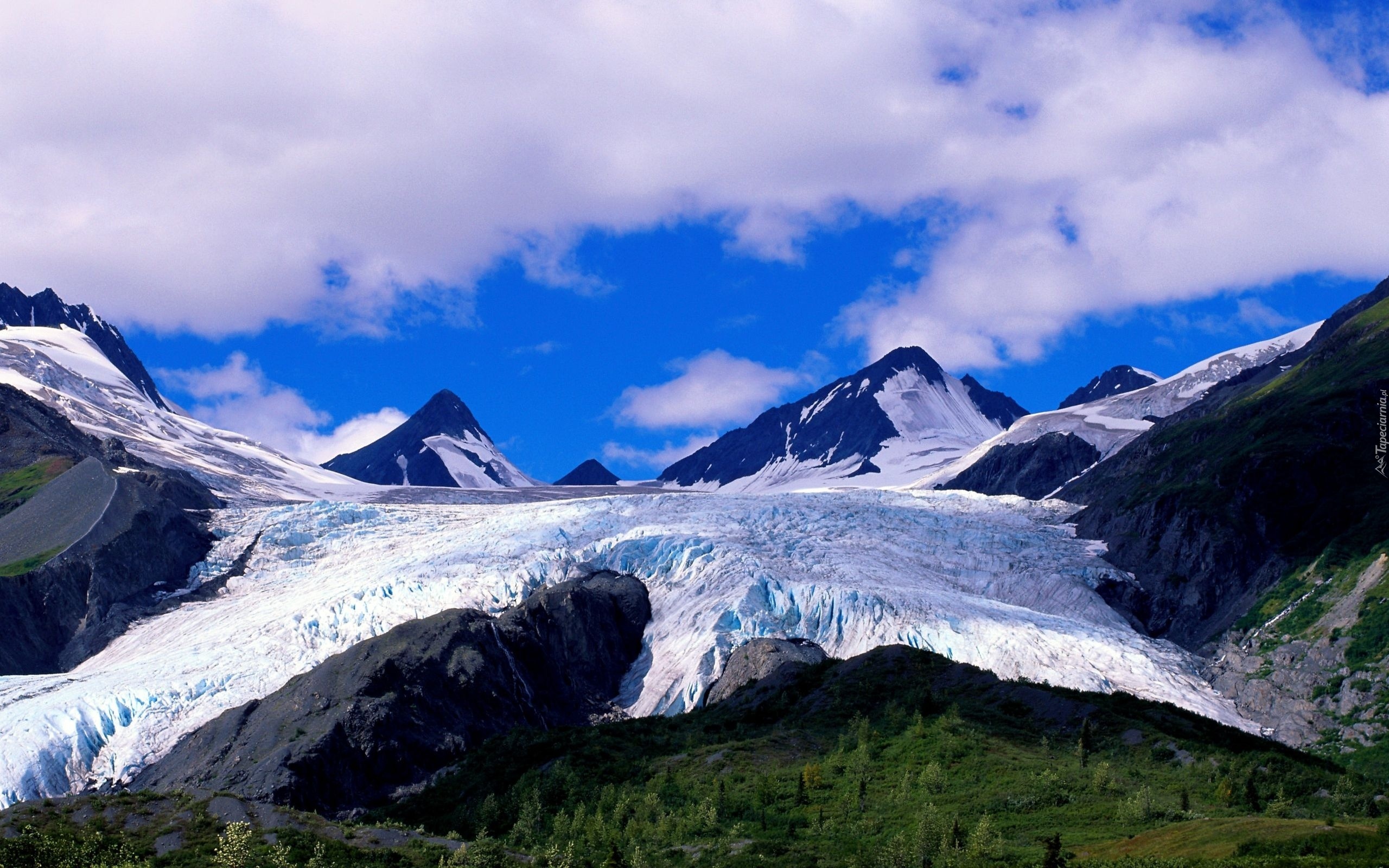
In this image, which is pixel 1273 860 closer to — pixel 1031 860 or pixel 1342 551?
pixel 1031 860

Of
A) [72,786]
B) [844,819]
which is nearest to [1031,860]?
[844,819]

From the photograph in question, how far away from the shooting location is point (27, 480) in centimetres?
13525

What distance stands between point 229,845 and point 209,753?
116ft

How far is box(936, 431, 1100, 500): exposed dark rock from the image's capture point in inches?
7244

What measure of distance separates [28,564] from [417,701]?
54977 millimetres

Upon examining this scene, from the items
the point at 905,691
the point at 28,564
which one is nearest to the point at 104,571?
the point at 28,564

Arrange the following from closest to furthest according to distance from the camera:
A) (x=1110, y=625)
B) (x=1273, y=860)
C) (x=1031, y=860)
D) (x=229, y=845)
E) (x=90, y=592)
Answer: (x=1273, y=860) → (x=1031, y=860) → (x=229, y=845) → (x=1110, y=625) → (x=90, y=592)

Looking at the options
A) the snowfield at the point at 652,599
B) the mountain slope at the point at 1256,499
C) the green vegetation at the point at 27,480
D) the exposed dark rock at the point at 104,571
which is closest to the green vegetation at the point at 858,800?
the snowfield at the point at 652,599

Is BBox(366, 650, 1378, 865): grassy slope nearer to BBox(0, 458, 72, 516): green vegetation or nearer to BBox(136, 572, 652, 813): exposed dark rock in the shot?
BBox(136, 572, 652, 813): exposed dark rock

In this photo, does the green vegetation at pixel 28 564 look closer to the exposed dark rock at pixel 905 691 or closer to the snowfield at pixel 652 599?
the snowfield at pixel 652 599

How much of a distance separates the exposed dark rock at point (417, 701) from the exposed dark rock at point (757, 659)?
11.3 metres

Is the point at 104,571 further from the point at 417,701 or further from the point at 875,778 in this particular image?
the point at 875,778

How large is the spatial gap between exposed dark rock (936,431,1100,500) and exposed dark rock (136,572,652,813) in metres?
97.9

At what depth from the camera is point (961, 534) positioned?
120 meters
